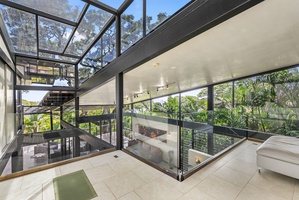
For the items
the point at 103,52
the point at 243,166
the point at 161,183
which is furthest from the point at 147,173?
the point at 103,52

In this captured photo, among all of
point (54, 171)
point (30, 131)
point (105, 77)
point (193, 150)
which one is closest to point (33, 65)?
point (30, 131)

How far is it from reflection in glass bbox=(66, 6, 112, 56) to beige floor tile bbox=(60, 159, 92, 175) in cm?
381

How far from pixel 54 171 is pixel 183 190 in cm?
237

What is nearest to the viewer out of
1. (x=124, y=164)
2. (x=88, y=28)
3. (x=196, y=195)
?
(x=196, y=195)

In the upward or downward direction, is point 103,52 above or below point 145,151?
above

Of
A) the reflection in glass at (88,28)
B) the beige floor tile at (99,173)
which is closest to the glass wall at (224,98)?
the beige floor tile at (99,173)

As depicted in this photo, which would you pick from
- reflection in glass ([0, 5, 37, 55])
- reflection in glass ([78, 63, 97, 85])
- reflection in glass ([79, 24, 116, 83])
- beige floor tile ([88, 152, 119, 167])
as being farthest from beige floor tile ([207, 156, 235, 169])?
reflection in glass ([0, 5, 37, 55])

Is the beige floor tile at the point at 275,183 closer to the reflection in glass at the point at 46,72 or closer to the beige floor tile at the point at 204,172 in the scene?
the beige floor tile at the point at 204,172

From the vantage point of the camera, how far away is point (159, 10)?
2.82 metres

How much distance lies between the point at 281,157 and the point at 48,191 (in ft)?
12.1

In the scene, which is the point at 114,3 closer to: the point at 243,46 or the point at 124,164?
the point at 243,46

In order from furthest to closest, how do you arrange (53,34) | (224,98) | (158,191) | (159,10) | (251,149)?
(224,98)
(53,34)
(251,149)
(159,10)
(158,191)

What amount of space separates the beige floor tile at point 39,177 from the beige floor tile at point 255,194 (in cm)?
300

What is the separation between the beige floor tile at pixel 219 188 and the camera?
2.00m
